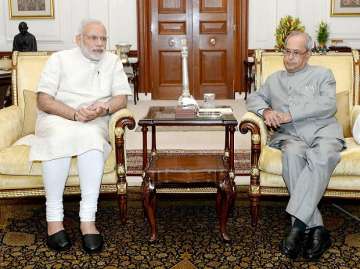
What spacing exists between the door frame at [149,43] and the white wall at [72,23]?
113 mm

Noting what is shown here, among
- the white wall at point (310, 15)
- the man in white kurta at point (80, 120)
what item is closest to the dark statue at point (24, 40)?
the white wall at point (310, 15)

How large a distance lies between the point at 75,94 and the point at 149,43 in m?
5.32

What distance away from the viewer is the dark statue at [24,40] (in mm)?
7750

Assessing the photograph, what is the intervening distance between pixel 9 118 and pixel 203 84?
17.8 ft

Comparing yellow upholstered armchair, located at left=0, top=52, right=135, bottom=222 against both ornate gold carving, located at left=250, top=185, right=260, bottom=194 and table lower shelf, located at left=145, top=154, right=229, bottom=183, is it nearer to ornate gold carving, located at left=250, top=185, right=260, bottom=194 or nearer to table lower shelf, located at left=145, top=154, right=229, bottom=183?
table lower shelf, located at left=145, top=154, right=229, bottom=183

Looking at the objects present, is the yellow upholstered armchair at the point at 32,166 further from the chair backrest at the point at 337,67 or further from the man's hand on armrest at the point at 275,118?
the chair backrest at the point at 337,67

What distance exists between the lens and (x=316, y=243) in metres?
2.68

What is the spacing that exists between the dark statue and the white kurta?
4.82 meters

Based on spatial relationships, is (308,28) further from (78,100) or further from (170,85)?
(78,100)

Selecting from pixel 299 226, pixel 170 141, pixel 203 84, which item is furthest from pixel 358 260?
pixel 203 84

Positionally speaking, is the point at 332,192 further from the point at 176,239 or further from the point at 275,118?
the point at 176,239

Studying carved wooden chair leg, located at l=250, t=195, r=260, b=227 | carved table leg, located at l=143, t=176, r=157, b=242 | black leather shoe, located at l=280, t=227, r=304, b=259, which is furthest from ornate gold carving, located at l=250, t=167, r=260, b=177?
carved table leg, located at l=143, t=176, r=157, b=242

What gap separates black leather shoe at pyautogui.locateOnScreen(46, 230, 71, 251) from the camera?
2.75m

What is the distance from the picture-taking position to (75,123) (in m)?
2.96
